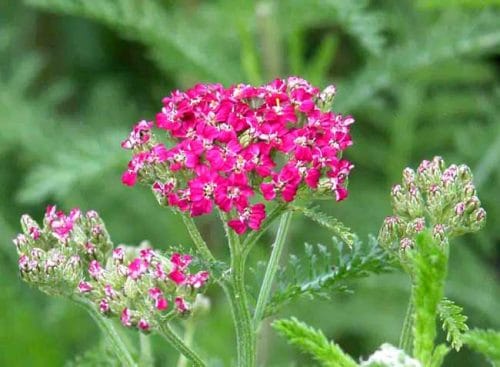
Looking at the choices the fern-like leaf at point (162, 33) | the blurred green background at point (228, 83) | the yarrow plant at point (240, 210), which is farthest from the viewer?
the blurred green background at point (228, 83)

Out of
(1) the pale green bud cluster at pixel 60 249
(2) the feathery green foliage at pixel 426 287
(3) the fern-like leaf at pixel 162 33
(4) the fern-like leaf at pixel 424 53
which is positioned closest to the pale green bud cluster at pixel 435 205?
(2) the feathery green foliage at pixel 426 287

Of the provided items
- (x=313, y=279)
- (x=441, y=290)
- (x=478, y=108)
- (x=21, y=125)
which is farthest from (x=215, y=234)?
(x=441, y=290)

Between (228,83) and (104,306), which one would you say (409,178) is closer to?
(104,306)

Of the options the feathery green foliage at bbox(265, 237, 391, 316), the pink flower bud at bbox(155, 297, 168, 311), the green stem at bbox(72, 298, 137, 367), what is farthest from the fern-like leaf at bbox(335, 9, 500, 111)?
the pink flower bud at bbox(155, 297, 168, 311)

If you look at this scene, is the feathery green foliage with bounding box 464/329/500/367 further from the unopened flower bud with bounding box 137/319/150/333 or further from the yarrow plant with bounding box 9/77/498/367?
the unopened flower bud with bounding box 137/319/150/333

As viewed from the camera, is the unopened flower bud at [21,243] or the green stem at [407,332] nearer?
the green stem at [407,332]

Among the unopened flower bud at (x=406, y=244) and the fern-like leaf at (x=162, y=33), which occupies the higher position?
the fern-like leaf at (x=162, y=33)

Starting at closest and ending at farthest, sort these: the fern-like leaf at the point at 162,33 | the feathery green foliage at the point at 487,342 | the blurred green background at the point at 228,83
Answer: the feathery green foliage at the point at 487,342 < the fern-like leaf at the point at 162,33 < the blurred green background at the point at 228,83

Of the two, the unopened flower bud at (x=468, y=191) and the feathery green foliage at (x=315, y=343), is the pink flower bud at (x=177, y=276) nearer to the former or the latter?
the feathery green foliage at (x=315, y=343)
